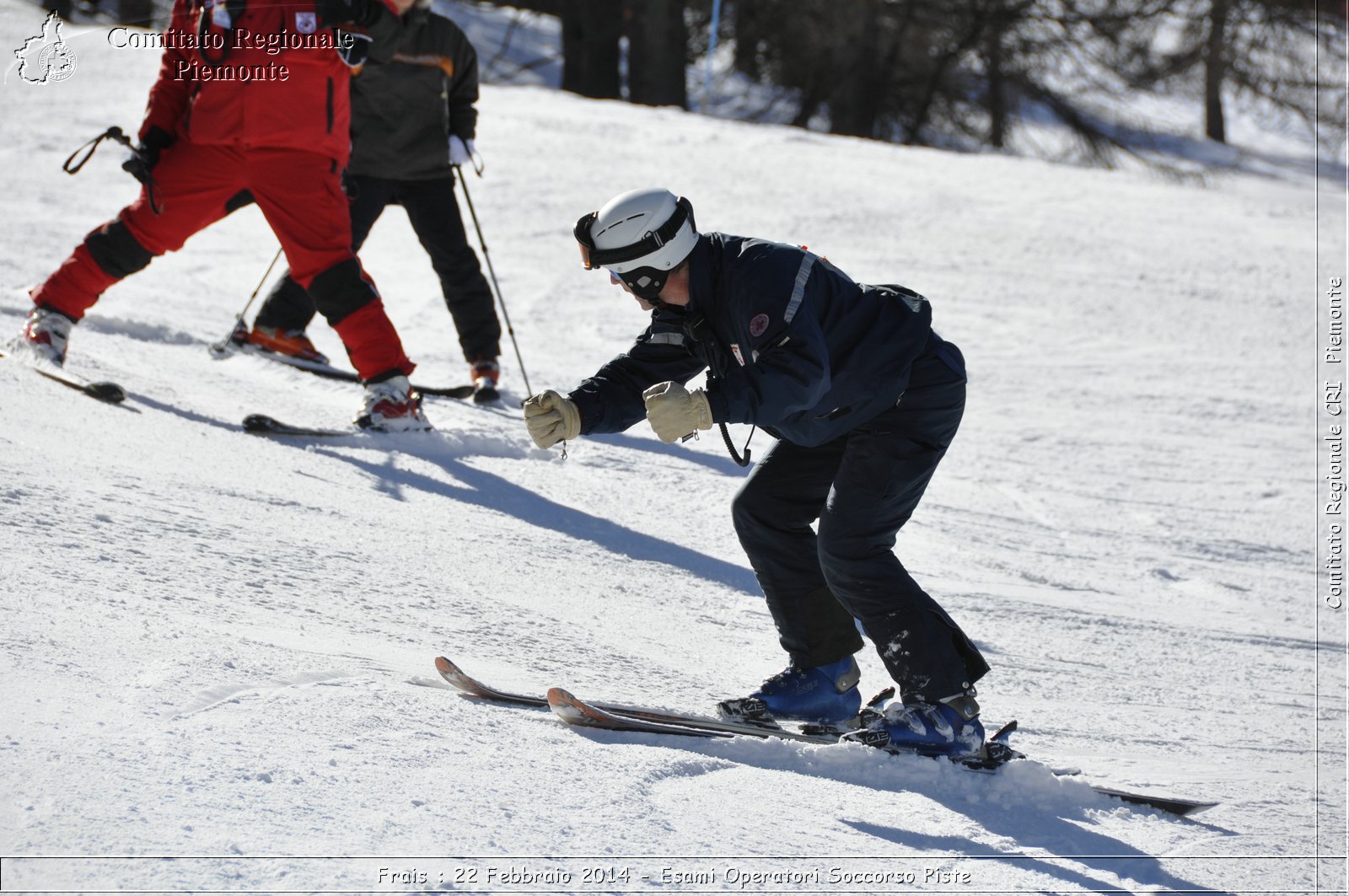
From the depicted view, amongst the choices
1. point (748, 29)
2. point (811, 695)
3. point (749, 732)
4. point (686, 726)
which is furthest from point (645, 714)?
point (748, 29)

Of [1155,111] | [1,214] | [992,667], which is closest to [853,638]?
[992,667]

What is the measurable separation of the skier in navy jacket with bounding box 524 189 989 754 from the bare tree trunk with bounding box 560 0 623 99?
1493 cm

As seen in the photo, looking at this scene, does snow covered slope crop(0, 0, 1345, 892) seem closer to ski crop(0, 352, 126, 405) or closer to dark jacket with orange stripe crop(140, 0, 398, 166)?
ski crop(0, 352, 126, 405)

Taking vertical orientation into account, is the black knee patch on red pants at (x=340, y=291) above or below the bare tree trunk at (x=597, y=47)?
below

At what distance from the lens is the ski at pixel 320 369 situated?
19.4 feet

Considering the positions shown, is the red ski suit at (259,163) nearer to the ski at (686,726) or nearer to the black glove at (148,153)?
the black glove at (148,153)

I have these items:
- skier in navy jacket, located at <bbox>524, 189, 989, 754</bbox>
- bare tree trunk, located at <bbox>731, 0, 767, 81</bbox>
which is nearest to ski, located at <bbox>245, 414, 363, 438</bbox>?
skier in navy jacket, located at <bbox>524, 189, 989, 754</bbox>

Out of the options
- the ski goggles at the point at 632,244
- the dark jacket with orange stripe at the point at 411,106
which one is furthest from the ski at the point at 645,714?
the dark jacket with orange stripe at the point at 411,106

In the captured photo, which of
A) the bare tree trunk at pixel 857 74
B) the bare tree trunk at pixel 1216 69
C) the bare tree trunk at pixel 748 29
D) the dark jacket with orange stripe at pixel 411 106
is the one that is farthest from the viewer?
the bare tree trunk at pixel 748 29

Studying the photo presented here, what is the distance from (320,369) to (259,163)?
1474 millimetres

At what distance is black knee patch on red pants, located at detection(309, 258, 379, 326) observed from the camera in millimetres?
4801

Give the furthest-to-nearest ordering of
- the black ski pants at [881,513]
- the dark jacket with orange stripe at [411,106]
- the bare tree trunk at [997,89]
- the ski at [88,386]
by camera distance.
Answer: the bare tree trunk at [997,89] → the dark jacket with orange stripe at [411,106] → the ski at [88,386] → the black ski pants at [881,513]

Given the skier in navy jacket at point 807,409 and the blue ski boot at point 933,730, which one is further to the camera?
the blue ski boot at point 933,730

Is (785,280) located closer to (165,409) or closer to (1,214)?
(165,409)
